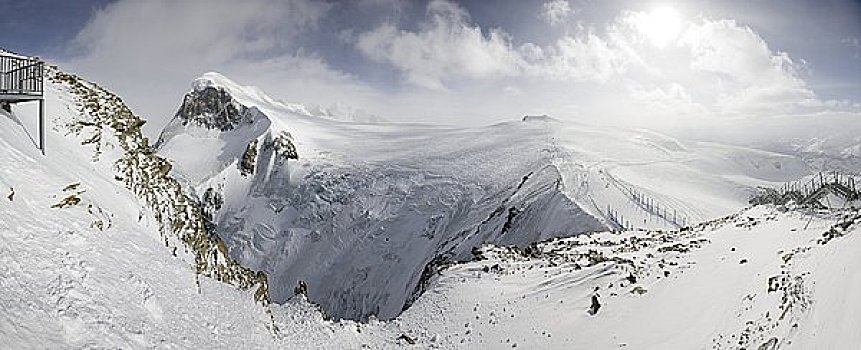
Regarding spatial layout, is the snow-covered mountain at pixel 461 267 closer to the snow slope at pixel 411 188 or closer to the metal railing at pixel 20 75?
the snow slope at pixel 411 188

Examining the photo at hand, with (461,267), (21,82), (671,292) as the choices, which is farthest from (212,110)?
(671,292)

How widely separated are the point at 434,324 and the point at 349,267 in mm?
52871

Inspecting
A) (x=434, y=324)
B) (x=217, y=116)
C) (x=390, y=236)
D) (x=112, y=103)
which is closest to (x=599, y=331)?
(x=434, y=324)

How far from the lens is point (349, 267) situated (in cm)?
7600

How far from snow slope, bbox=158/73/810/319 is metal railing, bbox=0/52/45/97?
114 feet

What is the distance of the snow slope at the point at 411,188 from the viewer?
2055 inches

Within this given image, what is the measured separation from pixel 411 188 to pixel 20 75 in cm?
6722

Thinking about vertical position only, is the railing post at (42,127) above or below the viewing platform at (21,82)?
below

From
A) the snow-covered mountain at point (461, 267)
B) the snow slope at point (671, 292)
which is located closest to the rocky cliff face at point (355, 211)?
the snow-covered mountain at point (461, 267)

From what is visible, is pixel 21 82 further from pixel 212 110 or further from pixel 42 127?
pixel 212 110

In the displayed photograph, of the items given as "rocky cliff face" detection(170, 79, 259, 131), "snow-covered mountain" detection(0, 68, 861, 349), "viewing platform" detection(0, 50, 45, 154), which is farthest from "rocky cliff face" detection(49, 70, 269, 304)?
"rocky cliff face" detection(170, 79, 259, 131)

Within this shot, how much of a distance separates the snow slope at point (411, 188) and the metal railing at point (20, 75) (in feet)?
114

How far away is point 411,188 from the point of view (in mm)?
82875

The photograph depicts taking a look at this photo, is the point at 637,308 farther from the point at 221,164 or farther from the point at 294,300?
the point at 221,164
